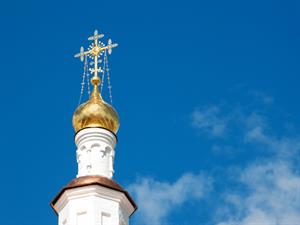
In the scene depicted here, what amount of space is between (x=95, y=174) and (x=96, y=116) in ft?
5.15

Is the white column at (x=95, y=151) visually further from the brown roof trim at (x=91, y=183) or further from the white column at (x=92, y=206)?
the white column at (x=92, y=206)

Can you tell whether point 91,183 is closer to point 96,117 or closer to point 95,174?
point 95,174

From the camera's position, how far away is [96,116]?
23.0 metres

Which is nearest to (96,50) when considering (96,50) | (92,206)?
(96,50)

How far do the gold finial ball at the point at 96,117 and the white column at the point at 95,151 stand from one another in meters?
0.14

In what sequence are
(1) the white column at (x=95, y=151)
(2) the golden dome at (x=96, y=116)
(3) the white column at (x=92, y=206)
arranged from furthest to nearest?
(2) the golden dome at (x=96, y=116) → (1) the white column at (x=95, y=151) → (3) the white column at (x=92, y=206)

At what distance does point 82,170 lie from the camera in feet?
73.6

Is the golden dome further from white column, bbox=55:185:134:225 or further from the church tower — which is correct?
white column, bbox=55:185:134:225

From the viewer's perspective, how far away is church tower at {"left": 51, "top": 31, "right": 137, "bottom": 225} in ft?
70.0

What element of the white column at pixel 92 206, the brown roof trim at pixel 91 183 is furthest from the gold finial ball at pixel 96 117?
the white column at pixel 92 206

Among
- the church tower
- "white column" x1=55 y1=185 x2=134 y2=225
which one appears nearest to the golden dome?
the church tower

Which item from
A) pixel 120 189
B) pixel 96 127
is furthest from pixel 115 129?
pixel 120 189

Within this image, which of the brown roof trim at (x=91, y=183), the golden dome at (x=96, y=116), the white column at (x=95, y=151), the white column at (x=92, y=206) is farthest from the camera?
the golden dome at (x=96, y=116)

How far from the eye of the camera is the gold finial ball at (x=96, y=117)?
75.5 ft
